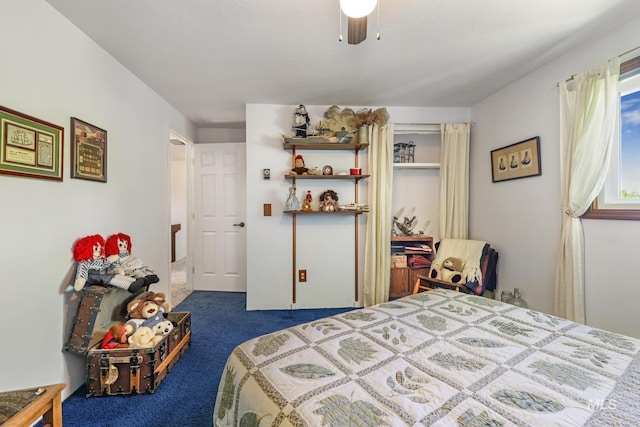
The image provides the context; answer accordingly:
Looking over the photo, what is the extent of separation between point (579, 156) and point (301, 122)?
7.82 feet

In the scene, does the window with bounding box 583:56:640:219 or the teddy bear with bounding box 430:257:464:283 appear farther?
the teddy bear with bounding box 430:257:464:283

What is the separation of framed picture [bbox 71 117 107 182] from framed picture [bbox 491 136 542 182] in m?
3.55

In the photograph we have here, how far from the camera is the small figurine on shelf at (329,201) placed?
2992 millimetres

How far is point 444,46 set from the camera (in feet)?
6.52

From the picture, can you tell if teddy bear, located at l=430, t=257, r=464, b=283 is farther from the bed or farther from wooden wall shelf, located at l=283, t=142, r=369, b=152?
wooden wall shelf, located at l=283, t=142, r=369, b=152

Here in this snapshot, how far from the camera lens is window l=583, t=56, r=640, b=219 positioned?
68.1 inches

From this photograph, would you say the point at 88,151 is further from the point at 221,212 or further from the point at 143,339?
the point at 221,212

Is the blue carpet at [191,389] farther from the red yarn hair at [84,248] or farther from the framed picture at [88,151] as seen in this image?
the framed picture at [88,151]

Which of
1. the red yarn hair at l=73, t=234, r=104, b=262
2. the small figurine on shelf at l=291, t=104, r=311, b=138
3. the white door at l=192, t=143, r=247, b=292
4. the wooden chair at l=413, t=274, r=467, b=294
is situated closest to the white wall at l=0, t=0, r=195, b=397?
the red yarn hair at l=73, t=234, r=104, b=262

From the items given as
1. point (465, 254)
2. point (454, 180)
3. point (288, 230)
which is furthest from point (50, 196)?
point (454, 180)

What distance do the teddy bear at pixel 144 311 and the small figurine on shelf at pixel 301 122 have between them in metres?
2.05

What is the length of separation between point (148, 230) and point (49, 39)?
161 cm

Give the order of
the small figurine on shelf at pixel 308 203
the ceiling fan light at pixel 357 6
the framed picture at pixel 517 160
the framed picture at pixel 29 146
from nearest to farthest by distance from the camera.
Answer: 1. the ceiling fan light at pixel 357 6
2. the framed picture at pixel 29 146
3. the framed picture at pixel 517 160
4. the small figurine on shelf at pixel 308 203

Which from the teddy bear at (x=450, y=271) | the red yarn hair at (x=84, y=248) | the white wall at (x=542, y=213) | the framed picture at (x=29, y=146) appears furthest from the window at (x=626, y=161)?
the framed picture at (x=29, y=146)
